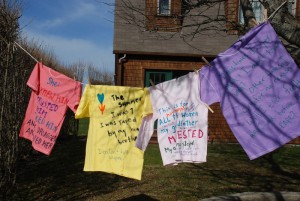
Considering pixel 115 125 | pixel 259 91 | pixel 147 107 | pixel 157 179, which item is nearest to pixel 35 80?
pixel 115 125

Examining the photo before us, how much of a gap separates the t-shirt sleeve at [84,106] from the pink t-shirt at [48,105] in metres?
0.14

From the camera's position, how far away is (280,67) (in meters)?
3.69

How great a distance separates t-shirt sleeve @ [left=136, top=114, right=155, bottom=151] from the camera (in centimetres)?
437

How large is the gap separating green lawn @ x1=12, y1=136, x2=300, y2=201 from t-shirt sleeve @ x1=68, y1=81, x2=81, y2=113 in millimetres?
2536

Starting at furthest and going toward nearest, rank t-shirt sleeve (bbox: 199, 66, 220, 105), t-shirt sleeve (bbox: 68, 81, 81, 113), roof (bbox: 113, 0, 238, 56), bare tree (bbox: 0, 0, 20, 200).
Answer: roof (bbox: 113, 0, 238, 56) → bare tree (bbox: 0, 0, 20, 200) → t-shirt sleeve (bbox: 68, 81, 81, 113) → t-shirt sleeve (bbox: 199, 66, 220, 105)

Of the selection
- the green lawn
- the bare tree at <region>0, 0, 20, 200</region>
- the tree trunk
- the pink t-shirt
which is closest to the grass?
the green lawn

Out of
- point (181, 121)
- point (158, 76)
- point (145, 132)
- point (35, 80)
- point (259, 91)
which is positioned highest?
point (158, 76)

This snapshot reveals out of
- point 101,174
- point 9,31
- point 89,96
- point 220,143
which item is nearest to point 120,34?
point 220,143

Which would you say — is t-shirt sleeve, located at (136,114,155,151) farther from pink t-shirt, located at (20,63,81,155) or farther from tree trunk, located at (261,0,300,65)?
tree trunk, located at (261,0,300,65)

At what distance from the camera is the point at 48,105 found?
15.3 feet

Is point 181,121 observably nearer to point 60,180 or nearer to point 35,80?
point 35,80

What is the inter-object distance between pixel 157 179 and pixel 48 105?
391 centimetres

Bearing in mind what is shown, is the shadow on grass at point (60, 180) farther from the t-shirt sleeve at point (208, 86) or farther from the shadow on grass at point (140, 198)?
the t-shirt sleeve at point (208, 86)

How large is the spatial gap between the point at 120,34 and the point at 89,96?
9.43 meters
